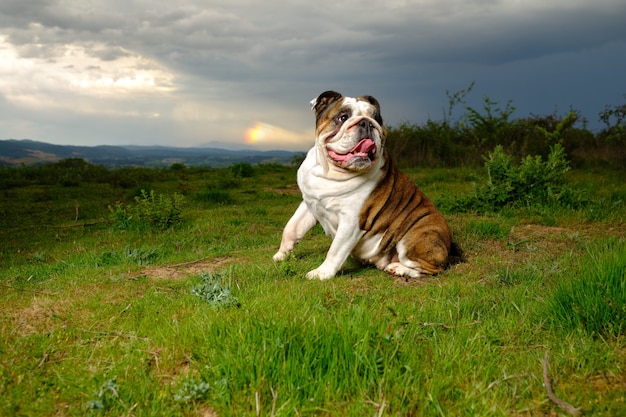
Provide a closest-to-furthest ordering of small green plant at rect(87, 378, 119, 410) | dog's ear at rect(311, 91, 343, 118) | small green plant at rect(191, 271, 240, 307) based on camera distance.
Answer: small green plant at rect(87, 378, 119, 410) → small green plant at rect(191, 271, 240, 307) → dog's ear at rect(311, 91, 343, 118)

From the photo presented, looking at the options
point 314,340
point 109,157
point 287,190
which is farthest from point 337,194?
point 109,157

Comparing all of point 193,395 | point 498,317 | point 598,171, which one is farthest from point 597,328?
point 598,171

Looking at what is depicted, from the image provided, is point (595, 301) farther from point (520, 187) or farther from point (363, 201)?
point (520, 187)

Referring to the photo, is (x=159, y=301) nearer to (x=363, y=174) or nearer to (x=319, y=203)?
(x=319, y=203)

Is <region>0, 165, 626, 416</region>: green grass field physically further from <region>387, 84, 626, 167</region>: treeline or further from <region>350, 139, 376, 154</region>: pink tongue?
<region>387, 84, 626, 167</region>: treeline

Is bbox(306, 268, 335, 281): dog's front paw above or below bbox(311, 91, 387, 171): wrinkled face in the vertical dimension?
below

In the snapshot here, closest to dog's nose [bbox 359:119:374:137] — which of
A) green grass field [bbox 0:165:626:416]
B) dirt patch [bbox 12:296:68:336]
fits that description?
green grass field [bbox 0:165:626:416]

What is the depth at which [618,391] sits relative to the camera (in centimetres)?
320

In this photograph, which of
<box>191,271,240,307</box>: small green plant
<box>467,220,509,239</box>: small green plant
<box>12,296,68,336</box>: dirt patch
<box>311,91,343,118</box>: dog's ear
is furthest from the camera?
<box>467,220,509,239</box>: small green plant

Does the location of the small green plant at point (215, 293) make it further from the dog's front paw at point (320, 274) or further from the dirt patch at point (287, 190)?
the dirt patch at point (287, 190)

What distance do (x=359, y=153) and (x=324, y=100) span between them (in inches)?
30.4

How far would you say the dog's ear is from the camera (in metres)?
5.69

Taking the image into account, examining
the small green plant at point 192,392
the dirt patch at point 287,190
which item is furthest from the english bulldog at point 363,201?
the dirt patch at point 287,190

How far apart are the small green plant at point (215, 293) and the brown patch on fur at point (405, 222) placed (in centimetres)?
173
